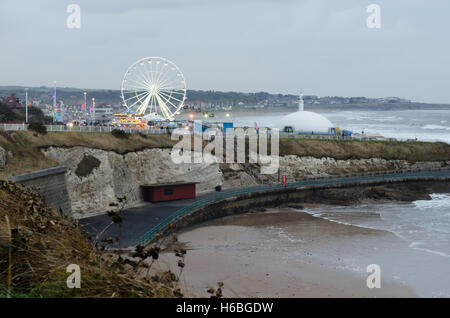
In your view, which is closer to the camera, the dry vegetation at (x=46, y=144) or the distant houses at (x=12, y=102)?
the dry vegetation at (x=46, y=144)

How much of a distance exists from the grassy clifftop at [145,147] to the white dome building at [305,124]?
11167 millimetres

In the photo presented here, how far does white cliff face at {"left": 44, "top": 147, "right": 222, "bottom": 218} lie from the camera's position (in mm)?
32531

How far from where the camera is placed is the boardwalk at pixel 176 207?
88.2 feet

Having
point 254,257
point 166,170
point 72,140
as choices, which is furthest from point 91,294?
point 166,170

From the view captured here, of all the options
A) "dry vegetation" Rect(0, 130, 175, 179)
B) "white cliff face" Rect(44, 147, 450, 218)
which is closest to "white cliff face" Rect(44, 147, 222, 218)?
"white cliff face" Rect(44, 147, 450, 218)

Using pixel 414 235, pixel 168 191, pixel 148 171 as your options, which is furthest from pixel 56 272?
pixel 148 171

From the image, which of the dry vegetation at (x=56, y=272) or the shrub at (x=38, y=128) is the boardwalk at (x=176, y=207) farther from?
the dry vegetation at (x=56, y=272)

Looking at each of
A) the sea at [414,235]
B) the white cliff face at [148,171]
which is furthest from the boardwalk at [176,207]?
the sea at [414,235]

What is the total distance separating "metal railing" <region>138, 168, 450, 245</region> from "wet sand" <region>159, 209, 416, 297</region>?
1.63 m

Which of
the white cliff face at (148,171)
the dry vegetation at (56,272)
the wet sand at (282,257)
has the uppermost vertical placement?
the dry vegetation at (56,272)

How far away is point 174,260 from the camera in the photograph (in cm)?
2477

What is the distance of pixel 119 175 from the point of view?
36.5m

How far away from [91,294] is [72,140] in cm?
3127
